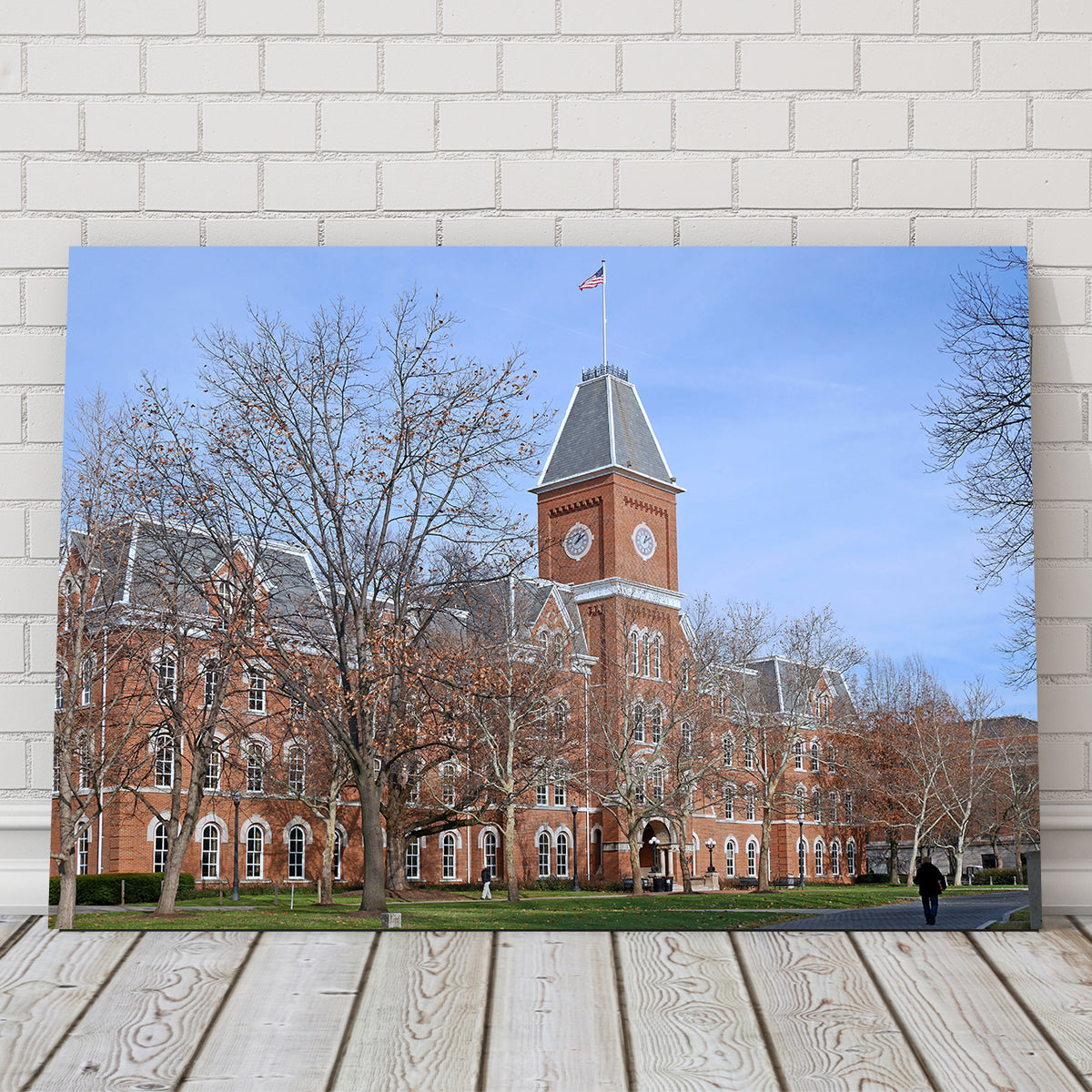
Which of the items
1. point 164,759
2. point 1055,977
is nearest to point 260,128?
point 164,759

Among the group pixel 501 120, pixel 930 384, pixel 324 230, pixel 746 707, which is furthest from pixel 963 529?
pixel 324 230

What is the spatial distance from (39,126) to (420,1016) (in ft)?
10.1

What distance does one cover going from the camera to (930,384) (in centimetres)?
412

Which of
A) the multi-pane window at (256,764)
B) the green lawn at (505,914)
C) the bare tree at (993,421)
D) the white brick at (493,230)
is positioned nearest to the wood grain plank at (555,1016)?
the green lawn at (505,914)

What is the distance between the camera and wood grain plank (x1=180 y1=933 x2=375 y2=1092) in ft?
9.45

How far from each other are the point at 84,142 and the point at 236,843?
238 centimetres

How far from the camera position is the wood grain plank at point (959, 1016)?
9.43 ft

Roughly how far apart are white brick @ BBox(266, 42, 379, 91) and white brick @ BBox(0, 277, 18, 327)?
1073mm

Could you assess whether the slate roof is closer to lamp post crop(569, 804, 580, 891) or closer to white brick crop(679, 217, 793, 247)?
white brick crop(679, 217, 793, 247)

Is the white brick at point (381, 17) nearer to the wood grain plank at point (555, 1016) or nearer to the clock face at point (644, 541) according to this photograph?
the clock face at point (644, 541)

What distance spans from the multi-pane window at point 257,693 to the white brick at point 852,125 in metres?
2.51

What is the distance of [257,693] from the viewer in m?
4.01

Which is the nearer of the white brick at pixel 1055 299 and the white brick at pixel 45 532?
the white brick at pixel 45 532

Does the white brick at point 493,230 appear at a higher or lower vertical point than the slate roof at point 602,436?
higher
